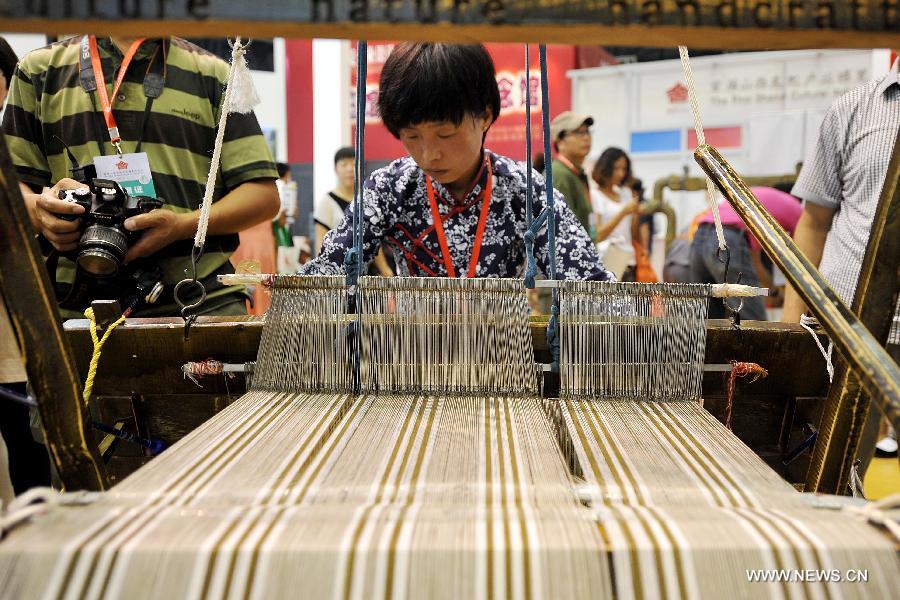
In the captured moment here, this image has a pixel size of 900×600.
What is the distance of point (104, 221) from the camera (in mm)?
1643

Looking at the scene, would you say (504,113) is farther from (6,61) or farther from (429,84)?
(429,84)

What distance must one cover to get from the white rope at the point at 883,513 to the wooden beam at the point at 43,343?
84cm

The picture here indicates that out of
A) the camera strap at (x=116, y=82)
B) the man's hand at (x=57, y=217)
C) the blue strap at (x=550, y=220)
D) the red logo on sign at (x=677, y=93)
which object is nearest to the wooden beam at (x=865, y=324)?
the blue strap at (x=550, y=220)

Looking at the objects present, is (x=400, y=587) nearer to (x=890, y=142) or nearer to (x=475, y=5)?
(x=475, y=5)

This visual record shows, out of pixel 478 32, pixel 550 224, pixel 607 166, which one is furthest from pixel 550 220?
pixel 607 166

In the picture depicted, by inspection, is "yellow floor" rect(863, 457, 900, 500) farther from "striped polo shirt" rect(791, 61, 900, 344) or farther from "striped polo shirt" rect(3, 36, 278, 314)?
"striped polo shirt" rect(3, 36, 278, 314)

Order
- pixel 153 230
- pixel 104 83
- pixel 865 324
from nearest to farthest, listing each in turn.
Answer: pixel 865 324
pixel 153 230
pixel 104 83

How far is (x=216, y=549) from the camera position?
0.60 metres

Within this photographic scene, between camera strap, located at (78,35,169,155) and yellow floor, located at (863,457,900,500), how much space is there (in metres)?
3.01

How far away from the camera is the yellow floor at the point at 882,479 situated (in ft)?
9.48

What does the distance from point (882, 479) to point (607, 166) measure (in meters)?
3.19

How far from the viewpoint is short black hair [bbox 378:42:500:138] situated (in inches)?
64.2

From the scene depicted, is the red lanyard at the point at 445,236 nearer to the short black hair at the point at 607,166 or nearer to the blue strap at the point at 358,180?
the blue strap at the point at 358,180

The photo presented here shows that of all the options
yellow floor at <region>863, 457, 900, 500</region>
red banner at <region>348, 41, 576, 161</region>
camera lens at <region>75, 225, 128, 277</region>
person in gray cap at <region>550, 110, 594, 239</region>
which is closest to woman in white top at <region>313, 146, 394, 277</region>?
red banner at <region>348, 41, 576, 161</region>
